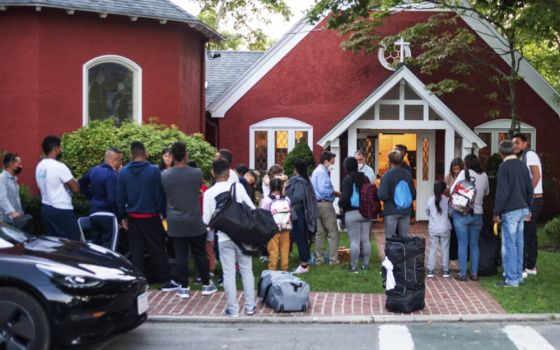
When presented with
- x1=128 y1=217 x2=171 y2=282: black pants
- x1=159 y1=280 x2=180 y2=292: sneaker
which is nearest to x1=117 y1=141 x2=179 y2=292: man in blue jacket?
x1=128 y1=217 x2=171 y2=282: black pants

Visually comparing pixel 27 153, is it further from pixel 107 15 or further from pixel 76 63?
pixel 107 15

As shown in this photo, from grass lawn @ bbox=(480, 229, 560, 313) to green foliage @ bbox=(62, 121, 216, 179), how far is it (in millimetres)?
5782

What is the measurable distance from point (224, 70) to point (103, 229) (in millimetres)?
12816

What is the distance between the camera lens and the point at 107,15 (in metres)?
14.0

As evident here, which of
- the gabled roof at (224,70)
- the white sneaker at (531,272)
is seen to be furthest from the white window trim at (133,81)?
the white sneaker at (531,272)

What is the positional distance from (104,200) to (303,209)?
3.02 metres

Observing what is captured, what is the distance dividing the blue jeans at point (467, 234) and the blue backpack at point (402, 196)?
0.70 meters

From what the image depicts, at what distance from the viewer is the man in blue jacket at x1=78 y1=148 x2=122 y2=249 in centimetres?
939

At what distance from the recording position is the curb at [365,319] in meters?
7.93

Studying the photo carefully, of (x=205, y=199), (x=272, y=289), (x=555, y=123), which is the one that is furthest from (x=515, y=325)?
(x=555, y=123)

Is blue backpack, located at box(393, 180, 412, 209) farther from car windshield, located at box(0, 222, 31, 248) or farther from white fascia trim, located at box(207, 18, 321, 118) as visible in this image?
white fascia trim, located at box(207, 18, 321, 118)

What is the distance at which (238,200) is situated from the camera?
26.2 feet

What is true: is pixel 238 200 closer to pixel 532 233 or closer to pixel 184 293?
pixel 184 293

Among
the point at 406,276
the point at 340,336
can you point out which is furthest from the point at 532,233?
the point at 340,336
